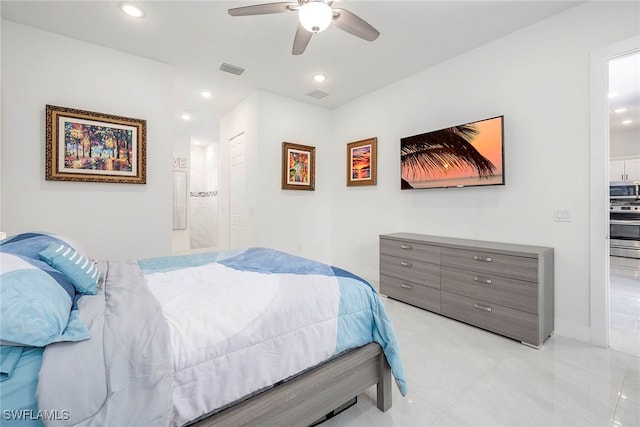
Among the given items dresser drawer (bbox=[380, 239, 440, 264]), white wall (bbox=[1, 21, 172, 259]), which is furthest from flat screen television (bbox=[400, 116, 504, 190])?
white wall (bbox=[1, 21, 172, 259])

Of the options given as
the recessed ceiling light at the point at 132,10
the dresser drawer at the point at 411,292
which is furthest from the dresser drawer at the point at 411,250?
the recessed ceiling light at the point at 132,10

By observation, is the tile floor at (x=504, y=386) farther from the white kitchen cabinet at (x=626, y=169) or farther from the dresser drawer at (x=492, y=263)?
the white kitchen cabinet at (x=626, y=169)

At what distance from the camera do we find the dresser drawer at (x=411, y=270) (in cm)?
290

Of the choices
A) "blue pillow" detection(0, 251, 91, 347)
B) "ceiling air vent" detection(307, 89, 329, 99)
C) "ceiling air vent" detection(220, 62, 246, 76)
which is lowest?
"blue pillow" detection(0, 251, 91, 347)

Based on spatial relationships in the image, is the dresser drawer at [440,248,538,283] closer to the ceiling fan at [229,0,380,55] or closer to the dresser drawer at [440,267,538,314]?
the dresser drawer at [440,267,538,314]

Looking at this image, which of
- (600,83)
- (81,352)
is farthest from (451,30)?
(81,352)

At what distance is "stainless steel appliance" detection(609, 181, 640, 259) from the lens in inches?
201

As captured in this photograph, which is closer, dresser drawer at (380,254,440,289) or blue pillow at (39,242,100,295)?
blue pillow at (39,242,100,295)

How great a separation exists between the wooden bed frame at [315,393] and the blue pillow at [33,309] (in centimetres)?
56

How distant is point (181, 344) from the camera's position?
0.99m

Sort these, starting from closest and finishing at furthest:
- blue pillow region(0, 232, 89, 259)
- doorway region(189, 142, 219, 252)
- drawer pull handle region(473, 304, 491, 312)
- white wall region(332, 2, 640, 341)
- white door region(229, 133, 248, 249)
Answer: blue pillow region(0, 232, 89, 259)
white wall region(332, 2, 640, 341)
drawer pull handle region(473, 304, 491, 312)
white door region(229, 133, 248, 249)
doorway region(189, 142, 219, 252)

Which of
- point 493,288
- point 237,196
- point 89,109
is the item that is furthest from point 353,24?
point 237,196

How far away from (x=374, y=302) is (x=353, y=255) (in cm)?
295

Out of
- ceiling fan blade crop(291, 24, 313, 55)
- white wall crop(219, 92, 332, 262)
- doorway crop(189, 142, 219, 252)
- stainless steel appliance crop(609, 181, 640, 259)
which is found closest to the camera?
ceiling fan blade crop(291, 24, 313, 55)
